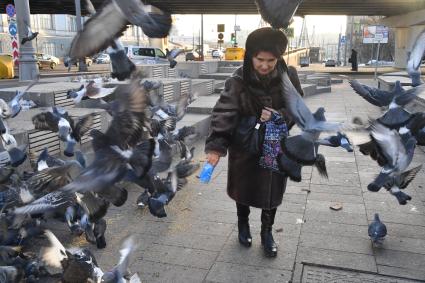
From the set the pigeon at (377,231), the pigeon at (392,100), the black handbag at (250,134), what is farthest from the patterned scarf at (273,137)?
the pigeon at (377,231)

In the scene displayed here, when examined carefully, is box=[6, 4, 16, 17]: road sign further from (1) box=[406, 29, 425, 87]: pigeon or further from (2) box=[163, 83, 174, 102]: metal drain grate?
(1) box=[406, 29, 425, 87]: pigeon

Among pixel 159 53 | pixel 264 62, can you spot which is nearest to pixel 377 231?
pixel 264 62

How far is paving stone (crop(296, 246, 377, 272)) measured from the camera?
3.62 meters

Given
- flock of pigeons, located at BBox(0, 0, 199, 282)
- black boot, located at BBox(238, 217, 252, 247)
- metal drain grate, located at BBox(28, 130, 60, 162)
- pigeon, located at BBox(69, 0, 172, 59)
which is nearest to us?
pigeon, located at BBox(69, 0, 172, 59)

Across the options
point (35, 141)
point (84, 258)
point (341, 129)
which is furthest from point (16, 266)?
point (341, 129)

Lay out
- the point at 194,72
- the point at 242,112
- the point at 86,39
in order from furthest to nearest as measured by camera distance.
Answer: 1. the point at 194,72
2. the point at 242,112
3. the point at 86,39

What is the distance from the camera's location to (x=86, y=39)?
1.98m

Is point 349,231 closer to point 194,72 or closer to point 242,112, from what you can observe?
point 242,112

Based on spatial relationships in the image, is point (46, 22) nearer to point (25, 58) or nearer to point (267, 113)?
point (25, 58)

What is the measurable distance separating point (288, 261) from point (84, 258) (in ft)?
5.48

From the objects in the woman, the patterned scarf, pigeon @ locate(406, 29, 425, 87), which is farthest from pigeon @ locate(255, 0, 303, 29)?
pigeon @ locate(406, 29, 425, 87)

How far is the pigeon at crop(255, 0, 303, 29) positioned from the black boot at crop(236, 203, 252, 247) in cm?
191

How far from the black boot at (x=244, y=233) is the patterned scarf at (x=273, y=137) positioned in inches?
29.2

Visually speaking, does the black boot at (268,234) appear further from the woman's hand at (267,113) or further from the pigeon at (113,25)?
the pigeon at (113,25)
